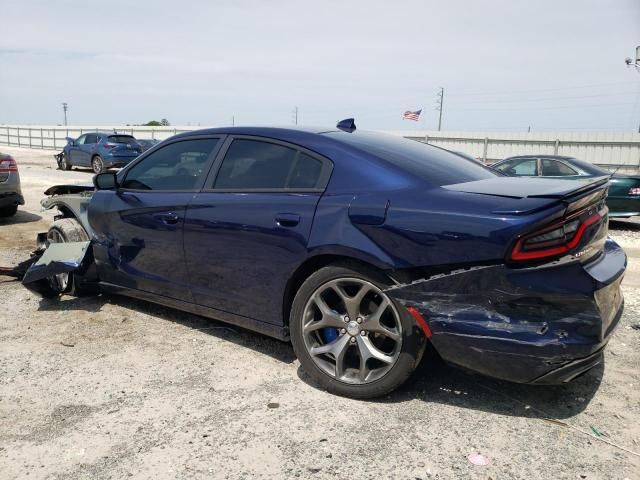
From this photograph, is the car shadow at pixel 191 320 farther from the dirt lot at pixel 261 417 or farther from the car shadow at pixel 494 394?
the car shadow at pixel 494 394

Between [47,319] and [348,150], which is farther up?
[348,150]

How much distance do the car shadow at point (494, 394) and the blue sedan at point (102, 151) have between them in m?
19.4

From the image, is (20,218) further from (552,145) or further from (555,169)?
(552,145)

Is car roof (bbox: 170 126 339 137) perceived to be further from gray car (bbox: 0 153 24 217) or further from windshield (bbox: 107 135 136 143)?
windshield (bbox: 107 135 136 143)

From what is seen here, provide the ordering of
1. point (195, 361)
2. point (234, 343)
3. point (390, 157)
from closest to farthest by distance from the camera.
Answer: point (390, 157), point (195, 361), point (234, 343)

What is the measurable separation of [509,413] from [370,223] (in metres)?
1.30

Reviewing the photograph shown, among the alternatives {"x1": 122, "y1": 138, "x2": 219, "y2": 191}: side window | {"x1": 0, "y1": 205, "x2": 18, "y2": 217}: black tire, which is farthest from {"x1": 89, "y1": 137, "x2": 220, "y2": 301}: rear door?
{"x1": 0, "y1": 205, "x2": 18, "y2": 217}: black tire

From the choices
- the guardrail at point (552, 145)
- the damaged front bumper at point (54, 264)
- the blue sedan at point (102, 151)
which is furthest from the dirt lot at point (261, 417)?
the blue sedan at point (102, 151)

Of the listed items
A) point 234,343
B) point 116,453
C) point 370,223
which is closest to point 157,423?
point 116,453

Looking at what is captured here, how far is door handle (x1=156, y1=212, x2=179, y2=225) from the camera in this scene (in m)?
3.90

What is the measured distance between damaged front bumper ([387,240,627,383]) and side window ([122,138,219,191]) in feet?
6.39

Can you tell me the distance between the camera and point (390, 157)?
3.32 m

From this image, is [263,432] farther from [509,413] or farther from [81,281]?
[81,281]

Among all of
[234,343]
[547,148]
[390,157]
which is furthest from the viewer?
[547,148]
